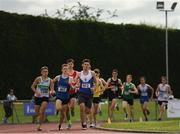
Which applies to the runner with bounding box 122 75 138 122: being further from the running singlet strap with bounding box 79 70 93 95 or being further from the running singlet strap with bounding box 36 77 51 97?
the running singlet strap with bounding box 36 77 51 97

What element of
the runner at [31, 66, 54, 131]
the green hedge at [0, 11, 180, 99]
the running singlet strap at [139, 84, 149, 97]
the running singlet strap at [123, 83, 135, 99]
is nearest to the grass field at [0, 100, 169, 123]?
the running singlet strap at [139, 84, 149, 97]

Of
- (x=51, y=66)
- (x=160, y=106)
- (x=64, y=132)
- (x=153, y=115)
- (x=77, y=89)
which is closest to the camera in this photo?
(x=64, y=132)

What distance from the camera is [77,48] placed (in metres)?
41.4

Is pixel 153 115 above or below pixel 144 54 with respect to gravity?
below

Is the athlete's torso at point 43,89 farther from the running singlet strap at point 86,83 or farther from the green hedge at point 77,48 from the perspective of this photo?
the green hedge at point 77,48

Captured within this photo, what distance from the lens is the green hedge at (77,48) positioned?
37562 mm

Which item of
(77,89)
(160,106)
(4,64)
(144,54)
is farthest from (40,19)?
(77,89)

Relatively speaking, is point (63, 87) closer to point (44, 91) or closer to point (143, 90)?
point (44, 91)

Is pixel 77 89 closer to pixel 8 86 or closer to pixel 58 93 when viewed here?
pixel 58 93

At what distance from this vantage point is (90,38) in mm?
42562

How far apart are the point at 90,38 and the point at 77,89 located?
2180 centimetres

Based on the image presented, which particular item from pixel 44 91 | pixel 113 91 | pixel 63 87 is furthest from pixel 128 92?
pixel 44 91

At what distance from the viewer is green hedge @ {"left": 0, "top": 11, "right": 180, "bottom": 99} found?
3756cm

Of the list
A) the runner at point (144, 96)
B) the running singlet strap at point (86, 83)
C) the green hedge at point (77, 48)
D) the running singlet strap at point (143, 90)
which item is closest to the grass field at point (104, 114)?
the runner at point (144, 96)
